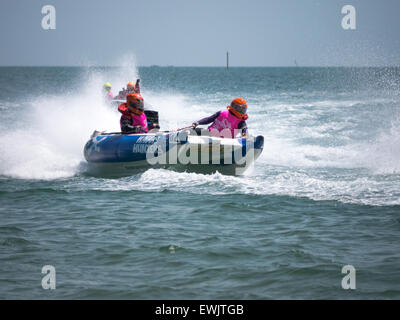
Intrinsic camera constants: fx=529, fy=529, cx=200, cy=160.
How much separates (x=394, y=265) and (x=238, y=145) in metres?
4.14

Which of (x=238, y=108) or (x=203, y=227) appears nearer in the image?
(x=203, y=227)

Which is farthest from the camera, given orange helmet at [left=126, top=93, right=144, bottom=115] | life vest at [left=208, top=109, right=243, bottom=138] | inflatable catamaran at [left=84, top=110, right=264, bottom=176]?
orange helmet at [left=126, top=93, right=144, bottom=115]

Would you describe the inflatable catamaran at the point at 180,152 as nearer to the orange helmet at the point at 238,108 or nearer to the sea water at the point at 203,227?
the sea water at the point at 203,227

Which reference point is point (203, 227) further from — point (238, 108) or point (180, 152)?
point (238, 108)

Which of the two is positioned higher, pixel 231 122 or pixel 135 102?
pixel 135 102

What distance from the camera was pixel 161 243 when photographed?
5531mm

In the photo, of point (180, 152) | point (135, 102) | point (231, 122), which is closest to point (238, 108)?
point (231, 122)
